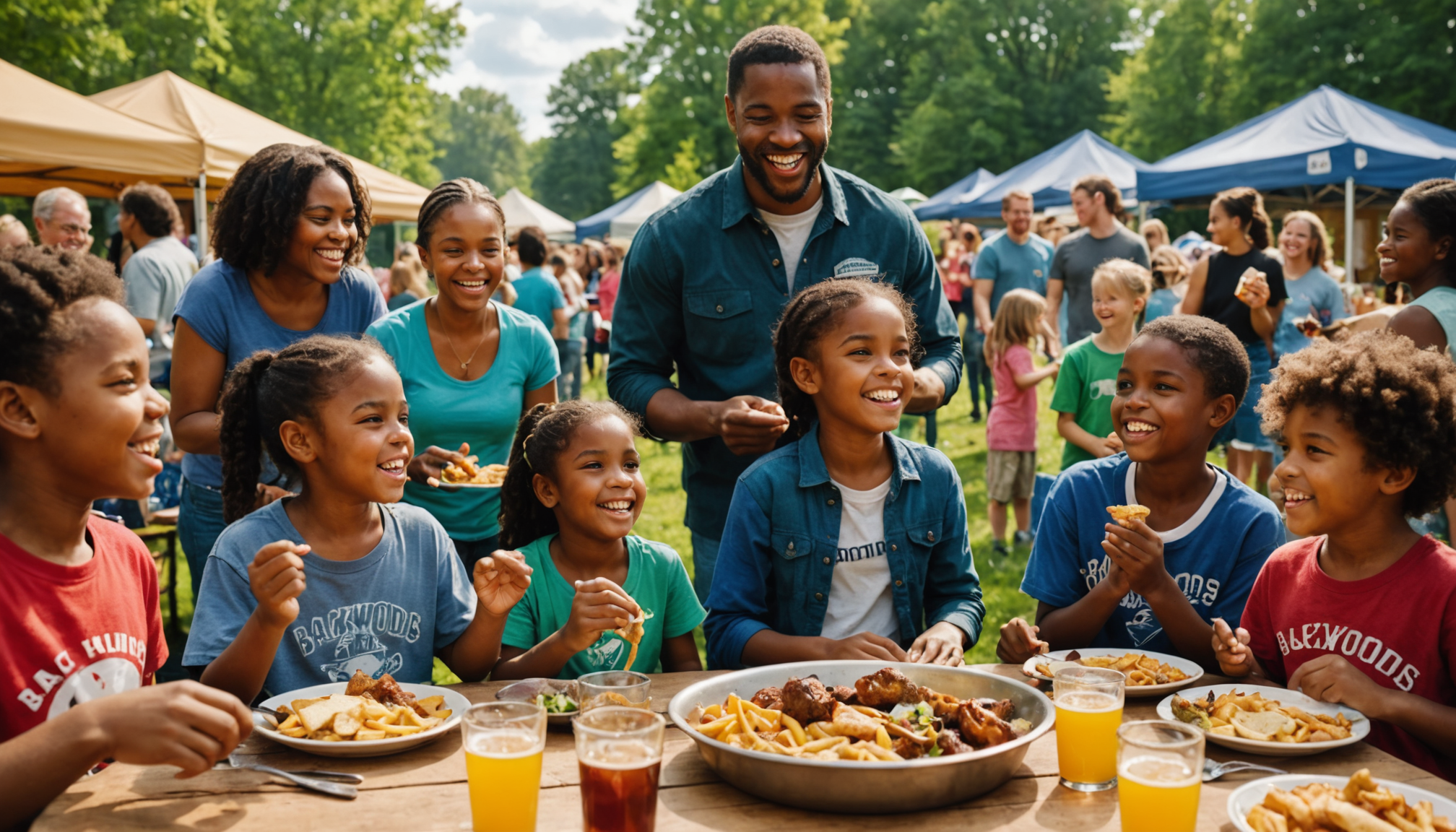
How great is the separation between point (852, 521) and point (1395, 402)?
4.38 ft

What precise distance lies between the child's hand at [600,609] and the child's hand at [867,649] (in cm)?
49

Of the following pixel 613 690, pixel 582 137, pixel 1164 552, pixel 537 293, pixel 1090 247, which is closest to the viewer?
pixel 613 690

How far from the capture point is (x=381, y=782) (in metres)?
1.92

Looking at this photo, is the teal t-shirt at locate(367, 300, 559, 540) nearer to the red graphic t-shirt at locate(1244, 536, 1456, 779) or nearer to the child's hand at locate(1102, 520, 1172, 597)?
the child's hand at locate(1102, 520, 1172, 597)

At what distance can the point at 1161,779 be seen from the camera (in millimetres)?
1622

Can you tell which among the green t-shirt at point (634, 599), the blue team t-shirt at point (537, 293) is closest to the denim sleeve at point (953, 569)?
A: the green t-shirt at point (634, 599)

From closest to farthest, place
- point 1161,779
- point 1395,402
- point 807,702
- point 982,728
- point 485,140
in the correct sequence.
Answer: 1. point 1161,779
2. point 982,728
3. point 807,702
4. point 1395,402
5. point 485,140

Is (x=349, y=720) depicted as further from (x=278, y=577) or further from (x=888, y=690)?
(x=888, y=690)

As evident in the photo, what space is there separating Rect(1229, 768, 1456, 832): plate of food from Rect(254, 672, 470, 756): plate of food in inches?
54.0

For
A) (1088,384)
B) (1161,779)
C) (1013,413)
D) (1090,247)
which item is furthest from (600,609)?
(1090,247)

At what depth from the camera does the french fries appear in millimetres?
2010

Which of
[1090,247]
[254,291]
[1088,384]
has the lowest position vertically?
[1088,384]

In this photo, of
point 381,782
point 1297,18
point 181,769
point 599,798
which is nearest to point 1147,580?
point 599,798

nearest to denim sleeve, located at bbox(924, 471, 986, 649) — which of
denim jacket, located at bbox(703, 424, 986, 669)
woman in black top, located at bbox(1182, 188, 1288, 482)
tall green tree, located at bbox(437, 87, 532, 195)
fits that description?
denim jacket, located at bbox(703, 424, 986, 669)
